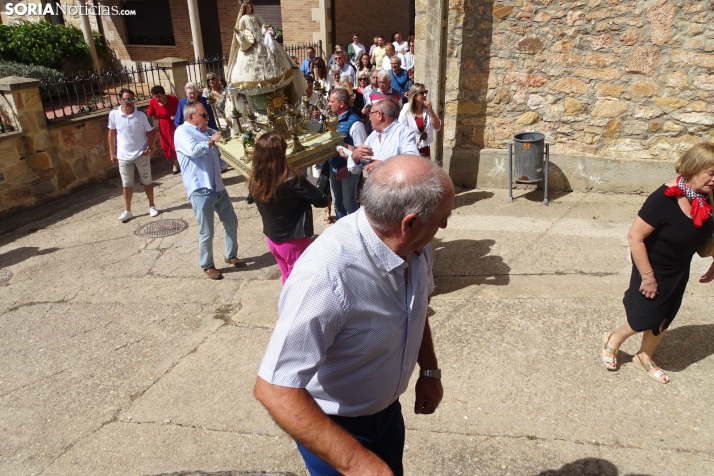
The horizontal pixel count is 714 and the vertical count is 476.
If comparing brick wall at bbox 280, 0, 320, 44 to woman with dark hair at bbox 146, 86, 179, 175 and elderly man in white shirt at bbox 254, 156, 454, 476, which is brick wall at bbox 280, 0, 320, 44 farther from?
elderly man in white shirt at bbox 254, 156, 454, 476

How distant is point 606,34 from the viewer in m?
6.64

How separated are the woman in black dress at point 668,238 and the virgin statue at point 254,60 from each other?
128 inches

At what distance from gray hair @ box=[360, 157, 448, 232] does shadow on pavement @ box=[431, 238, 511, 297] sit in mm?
3454

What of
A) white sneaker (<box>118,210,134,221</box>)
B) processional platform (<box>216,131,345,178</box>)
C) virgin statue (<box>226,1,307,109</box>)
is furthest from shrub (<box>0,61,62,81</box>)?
virgin statue (<box>226,1,307,109</box>)

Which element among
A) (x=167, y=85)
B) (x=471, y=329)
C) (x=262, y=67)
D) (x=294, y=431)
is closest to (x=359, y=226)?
(x=294, y=431)

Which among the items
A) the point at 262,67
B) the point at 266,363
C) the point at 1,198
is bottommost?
the point at 1,198

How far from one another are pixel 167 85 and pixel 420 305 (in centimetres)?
1023

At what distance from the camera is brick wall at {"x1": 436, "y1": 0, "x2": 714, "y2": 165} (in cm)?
647

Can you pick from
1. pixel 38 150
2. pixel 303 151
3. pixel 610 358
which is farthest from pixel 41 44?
pixel 610 358

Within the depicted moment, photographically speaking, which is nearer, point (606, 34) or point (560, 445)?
point (560, 445)

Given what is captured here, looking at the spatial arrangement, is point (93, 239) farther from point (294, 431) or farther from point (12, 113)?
point (294, 431)

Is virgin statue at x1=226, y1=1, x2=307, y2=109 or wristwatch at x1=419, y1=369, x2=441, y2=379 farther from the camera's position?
virgin statue at x1=226, y1=1, x2=307, y2=109

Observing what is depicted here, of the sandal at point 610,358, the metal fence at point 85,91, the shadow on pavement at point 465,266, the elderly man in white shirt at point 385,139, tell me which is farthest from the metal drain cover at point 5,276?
the sandal at point 610,358

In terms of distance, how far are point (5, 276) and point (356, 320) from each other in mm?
6055
